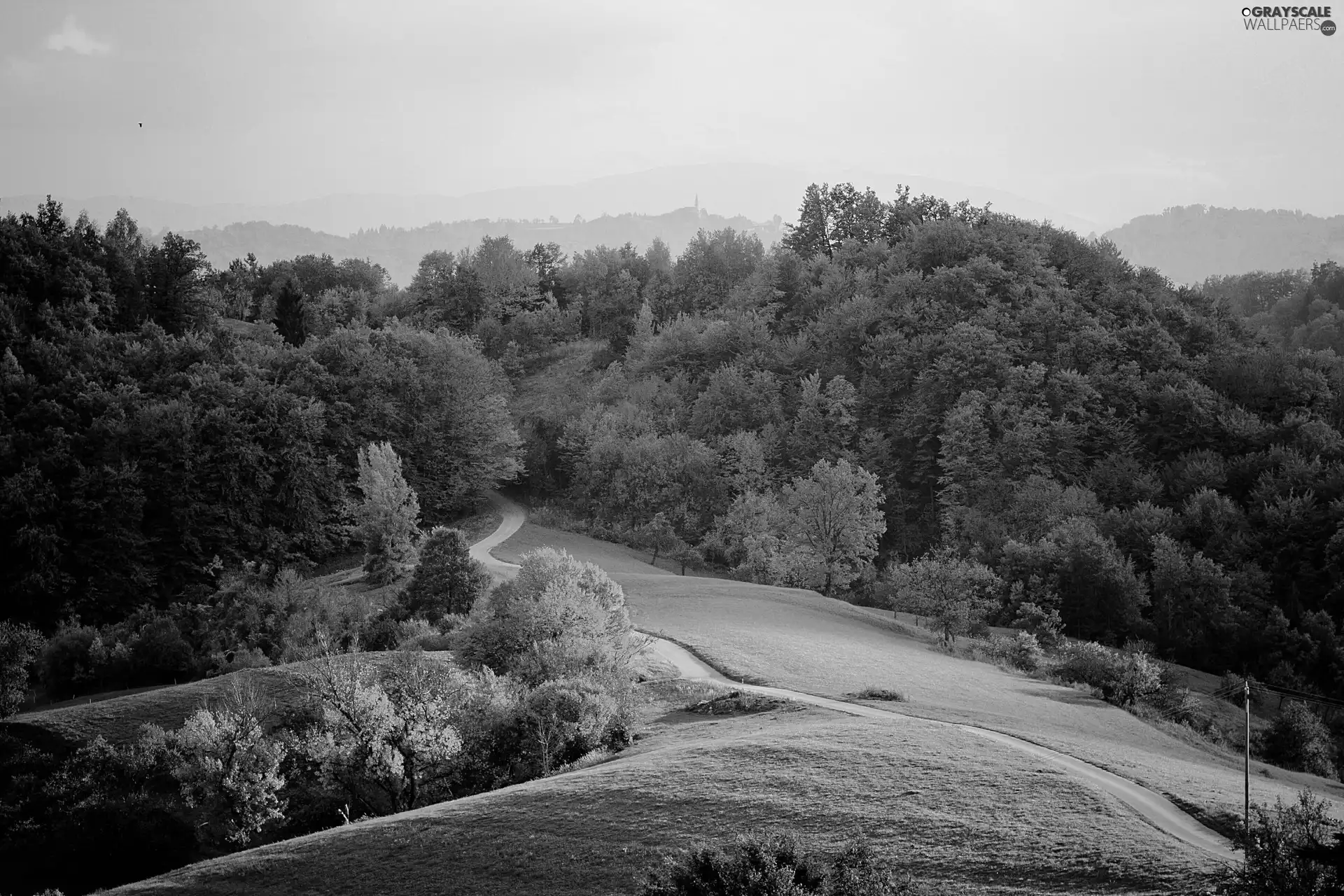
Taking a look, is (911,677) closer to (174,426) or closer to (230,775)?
(230,775)

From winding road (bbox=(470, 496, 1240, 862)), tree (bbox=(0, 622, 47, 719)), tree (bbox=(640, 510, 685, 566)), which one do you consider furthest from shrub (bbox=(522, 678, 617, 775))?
tree (bbox=(640, 510, 685, 566))

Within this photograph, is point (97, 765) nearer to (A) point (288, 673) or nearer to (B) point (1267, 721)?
(A) point (288, 673)

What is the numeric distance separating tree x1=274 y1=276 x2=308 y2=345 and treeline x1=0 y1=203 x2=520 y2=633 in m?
5.81

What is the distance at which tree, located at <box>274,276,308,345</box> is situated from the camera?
3526 inches

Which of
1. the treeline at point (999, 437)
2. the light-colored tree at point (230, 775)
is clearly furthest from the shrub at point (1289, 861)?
the treeline at point (999, 437)

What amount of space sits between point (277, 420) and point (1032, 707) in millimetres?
53022

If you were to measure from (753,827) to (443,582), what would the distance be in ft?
93.2

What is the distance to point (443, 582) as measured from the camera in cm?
4300

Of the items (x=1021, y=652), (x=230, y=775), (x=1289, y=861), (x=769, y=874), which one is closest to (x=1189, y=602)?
(x=1021, y=652)

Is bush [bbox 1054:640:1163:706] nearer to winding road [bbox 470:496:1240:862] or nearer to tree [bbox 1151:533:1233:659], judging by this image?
winding road [bbox 470:496:1240:862]

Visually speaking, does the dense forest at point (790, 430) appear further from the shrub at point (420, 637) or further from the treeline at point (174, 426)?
the shrub at point (420, 637)

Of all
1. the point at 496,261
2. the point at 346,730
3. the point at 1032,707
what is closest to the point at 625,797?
the point at 346,730

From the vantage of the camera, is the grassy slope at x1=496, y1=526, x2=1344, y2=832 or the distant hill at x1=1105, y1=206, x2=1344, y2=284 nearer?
the grassy slope at x1=496, y1=526, x2=1344, y2=832

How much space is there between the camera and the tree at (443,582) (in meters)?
42.7
